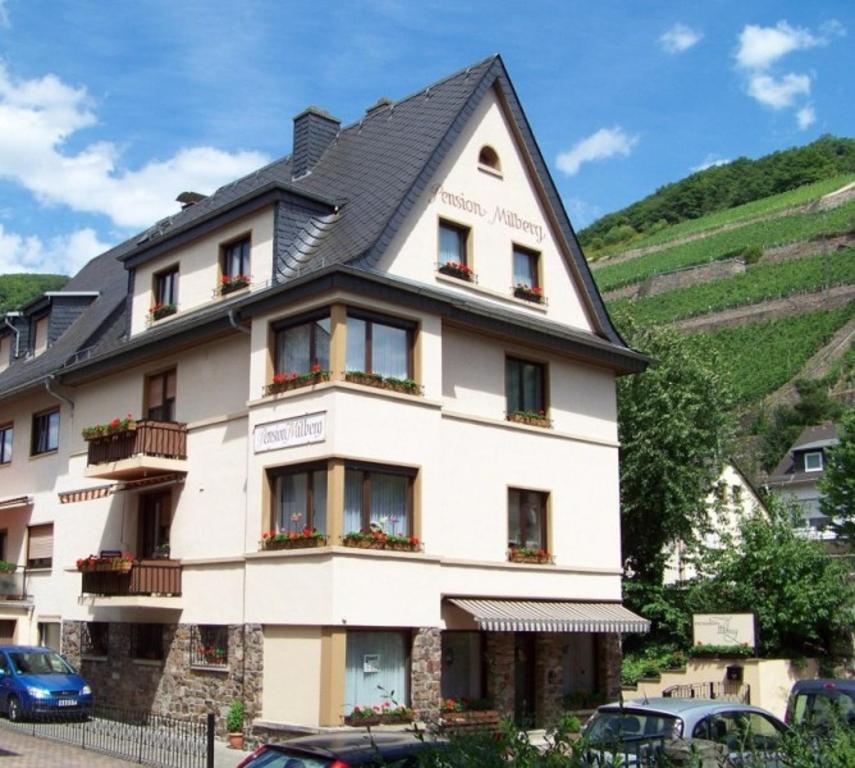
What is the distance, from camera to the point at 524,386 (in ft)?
84.9

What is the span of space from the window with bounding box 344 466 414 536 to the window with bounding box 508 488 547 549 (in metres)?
3.29

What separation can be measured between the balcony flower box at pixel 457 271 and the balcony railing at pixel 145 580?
8.62m

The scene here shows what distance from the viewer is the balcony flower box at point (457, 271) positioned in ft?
81.0

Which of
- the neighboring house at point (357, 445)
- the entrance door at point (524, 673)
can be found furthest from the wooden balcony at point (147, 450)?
the entrance door at point (524, 673)

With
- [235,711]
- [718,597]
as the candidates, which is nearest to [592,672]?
[718,597]

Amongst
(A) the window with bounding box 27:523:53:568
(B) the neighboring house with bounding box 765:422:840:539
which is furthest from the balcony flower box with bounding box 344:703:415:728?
(B) the neighboring house with bounding box 765:422:840:539

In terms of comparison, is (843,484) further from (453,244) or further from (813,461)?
(813,461)

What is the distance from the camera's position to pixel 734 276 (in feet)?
388

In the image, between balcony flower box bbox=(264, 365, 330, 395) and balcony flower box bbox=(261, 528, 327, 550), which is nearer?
balcony flower box bbox=(261, 528, 327, 550)

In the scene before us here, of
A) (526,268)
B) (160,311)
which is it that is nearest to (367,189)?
(526,268)

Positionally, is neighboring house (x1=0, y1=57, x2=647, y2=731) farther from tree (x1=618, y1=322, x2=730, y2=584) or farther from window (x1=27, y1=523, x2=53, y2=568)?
tree (x1=618, y1=322, x2=730, y2=584)

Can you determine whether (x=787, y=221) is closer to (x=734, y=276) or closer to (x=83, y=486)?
(x=734, y=276)

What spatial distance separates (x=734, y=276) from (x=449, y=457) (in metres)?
101

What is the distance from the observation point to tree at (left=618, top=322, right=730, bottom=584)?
33688 millimetres
